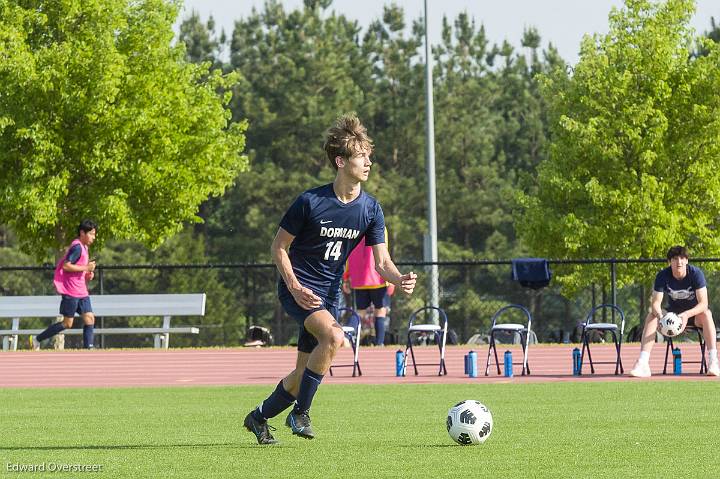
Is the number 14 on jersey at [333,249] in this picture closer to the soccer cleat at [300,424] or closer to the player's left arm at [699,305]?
the soccer cleat at [300,424]

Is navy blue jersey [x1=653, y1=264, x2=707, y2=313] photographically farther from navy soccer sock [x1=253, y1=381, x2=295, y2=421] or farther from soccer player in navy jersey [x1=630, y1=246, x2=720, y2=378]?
navy soccer sock [x1=253, y1=381, x2=295, y2=421]

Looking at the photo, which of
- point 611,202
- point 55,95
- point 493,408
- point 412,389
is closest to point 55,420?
point 493,408

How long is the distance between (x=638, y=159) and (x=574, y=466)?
30.7 metres

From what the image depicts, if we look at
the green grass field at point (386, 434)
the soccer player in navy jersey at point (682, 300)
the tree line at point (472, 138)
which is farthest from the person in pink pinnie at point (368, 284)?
the tree line at point (472, 138)

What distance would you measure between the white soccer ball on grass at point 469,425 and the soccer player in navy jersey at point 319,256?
87cm

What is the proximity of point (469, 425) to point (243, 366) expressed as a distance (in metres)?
12.7

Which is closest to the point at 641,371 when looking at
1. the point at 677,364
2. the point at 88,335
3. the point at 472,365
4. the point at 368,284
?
the point at 677,364

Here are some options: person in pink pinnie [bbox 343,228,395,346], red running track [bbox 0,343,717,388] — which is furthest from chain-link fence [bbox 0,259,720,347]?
person in pink pinnie [bbox 343,228,395,346]

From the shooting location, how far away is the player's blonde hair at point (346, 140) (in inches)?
354

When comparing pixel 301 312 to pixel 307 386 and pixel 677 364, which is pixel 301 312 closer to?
pixel 307 386

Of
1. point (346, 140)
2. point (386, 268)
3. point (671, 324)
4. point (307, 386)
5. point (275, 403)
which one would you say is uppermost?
point (346, 140)

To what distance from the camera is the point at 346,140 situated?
902cm

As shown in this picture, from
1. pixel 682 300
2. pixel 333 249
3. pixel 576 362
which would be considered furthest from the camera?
pixel 576 362

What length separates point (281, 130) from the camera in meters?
62.8
